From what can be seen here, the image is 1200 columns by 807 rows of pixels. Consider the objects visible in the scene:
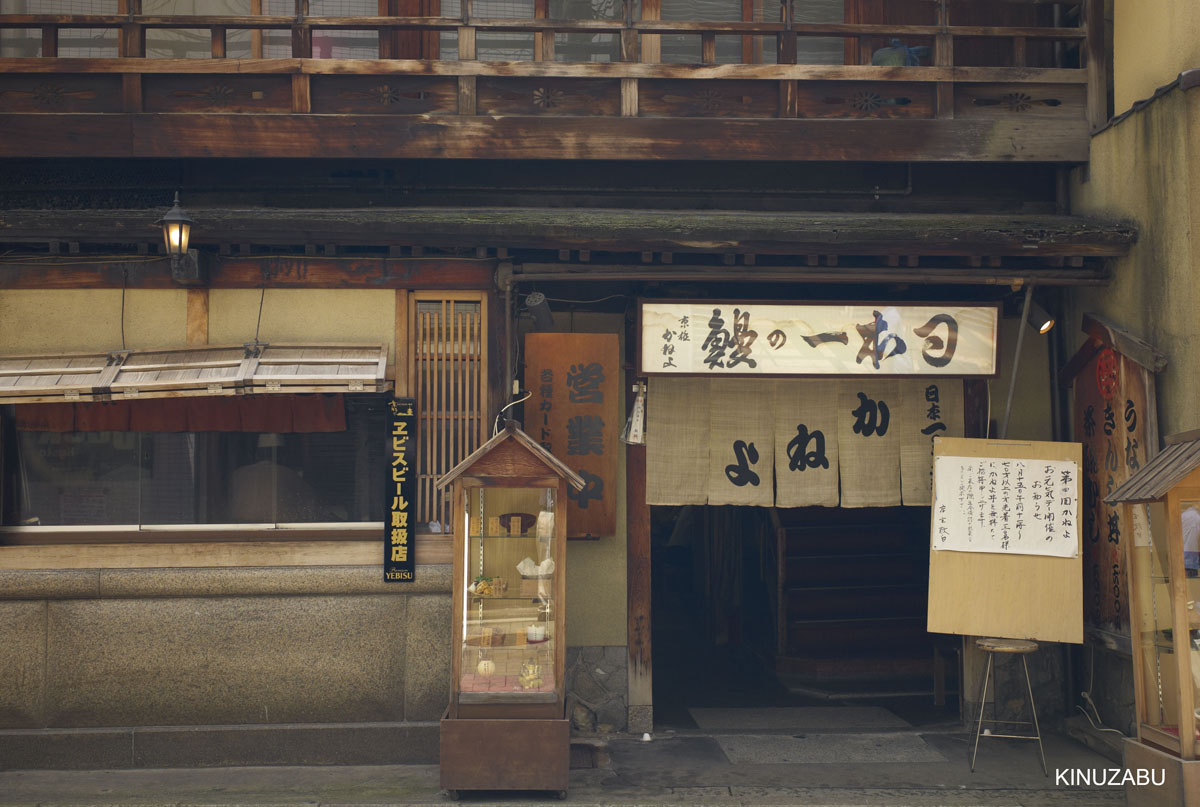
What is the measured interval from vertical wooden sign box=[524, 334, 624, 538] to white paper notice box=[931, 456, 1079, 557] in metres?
3.39

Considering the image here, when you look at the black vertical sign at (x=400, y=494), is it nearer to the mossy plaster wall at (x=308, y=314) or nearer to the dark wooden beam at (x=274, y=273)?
the mossy plaster wall at (x=308, y=314)

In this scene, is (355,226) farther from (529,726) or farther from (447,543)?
(529,726)

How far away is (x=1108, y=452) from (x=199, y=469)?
948 centimetres

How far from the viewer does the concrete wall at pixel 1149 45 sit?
9250 millimetres

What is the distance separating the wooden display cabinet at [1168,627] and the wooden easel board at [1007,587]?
1.00 m

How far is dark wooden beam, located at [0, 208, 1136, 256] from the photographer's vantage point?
9.30 m

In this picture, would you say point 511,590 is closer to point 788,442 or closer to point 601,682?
point 601,682

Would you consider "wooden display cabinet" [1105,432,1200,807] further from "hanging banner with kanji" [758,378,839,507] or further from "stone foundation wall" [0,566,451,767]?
"stone foundation wall" [0,566,451,767]

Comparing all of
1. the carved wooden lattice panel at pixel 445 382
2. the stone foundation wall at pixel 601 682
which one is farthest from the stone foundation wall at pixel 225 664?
the stone foundation wall at pixel 601 682

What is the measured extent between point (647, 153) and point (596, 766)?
635cm

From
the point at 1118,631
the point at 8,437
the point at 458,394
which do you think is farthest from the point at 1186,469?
the point at 8,437

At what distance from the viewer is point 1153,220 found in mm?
9430

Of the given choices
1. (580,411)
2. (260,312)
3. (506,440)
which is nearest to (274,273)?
(260,312)

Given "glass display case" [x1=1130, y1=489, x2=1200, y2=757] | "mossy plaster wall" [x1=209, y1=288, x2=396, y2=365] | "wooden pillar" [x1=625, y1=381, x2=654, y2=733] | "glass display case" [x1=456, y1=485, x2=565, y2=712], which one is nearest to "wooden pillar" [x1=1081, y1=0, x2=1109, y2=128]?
"glass display case" [x1=1130, y1=489, x2=1200, y2=757]
